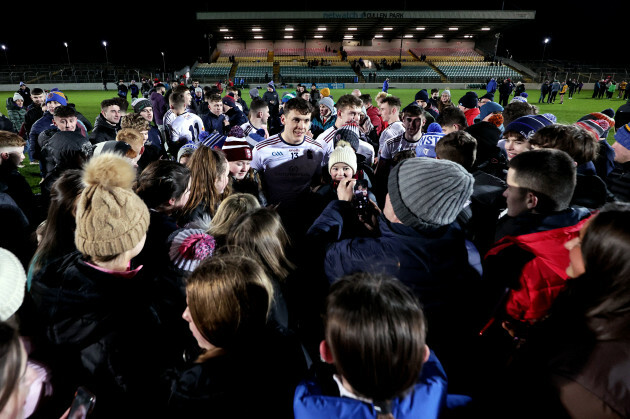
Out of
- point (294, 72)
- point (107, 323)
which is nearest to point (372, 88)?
point (294, 72)

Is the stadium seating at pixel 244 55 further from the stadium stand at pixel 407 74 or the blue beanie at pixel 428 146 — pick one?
the blue beanie at pixel 428 146

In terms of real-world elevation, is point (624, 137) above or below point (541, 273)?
above

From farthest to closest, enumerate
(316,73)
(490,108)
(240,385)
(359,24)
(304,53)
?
(304,53) → (359,24) → (316,73) → (490,108) → (240,385)

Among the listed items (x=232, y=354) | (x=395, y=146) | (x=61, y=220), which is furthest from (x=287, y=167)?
(x=232, y=354)

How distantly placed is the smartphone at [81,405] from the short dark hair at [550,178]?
2.85m

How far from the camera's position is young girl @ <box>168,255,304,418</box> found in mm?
1323

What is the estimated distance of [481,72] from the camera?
4444 centimetres

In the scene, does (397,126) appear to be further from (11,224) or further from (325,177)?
(11,224)

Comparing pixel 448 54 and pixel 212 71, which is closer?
pixel 212 71

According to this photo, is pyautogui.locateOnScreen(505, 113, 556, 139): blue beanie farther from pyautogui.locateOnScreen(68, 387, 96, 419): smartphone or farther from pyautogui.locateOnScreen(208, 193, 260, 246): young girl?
pyautogui.locateOnScreen(68, 387, 96, 419): smartphone

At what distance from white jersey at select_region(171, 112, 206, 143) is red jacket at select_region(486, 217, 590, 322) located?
6.43 metres

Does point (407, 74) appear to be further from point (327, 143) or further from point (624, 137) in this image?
point (624, 137)

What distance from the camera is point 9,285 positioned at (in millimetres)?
1259

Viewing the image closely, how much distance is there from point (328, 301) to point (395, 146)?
4.56 metres
